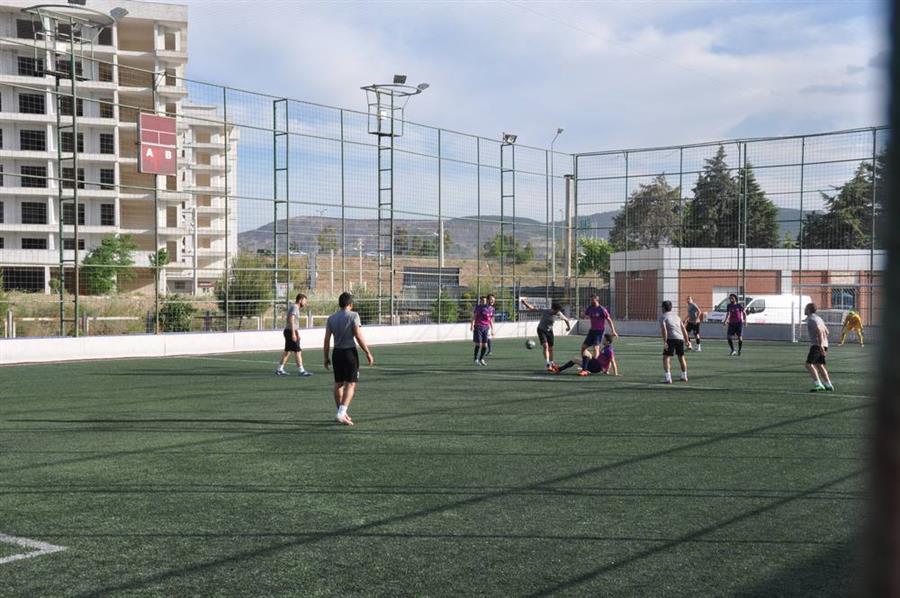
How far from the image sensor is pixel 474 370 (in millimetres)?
23344

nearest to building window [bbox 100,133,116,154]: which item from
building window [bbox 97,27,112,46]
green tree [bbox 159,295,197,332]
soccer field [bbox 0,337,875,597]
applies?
building window [bbox 97,27,112,46]

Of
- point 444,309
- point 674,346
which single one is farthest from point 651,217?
point 674,346

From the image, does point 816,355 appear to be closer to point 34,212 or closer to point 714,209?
point 714,209

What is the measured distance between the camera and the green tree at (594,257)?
71.9 meters

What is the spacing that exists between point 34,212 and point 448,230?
40033 millimetres

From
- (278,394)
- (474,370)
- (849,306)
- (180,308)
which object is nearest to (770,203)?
(849,306)

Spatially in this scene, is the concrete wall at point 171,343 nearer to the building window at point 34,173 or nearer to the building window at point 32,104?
the building window at point 34,173

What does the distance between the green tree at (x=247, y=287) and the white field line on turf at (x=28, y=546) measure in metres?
25.2

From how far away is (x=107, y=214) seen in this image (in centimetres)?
6962

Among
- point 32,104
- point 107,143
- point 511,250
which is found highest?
point 32,104

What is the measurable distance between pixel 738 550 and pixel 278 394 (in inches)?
477

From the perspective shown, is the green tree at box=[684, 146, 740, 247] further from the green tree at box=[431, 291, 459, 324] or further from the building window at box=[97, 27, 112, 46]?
the building window at box=[97, 27, 112, 46]

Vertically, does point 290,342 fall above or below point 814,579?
above

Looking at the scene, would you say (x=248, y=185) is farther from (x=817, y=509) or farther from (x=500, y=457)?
(x=817, y=509)
